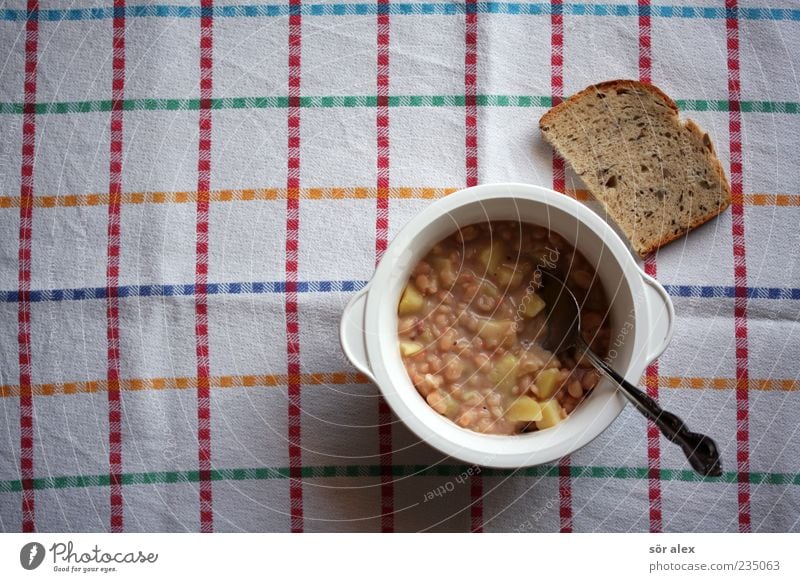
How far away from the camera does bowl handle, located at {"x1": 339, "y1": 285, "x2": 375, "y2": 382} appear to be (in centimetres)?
79

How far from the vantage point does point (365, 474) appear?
3.06ft

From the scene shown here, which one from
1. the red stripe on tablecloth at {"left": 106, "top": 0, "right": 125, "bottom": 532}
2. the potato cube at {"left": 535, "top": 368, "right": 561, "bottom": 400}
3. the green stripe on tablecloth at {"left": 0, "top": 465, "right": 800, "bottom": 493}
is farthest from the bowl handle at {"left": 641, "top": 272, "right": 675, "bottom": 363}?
the red stripe on tablecloth at {"left": 106, "top": 0, "right": 125, "bottom": 532}

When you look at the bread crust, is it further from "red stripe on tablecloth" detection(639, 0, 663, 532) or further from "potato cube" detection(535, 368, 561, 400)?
"potato cube" detection(535, 368, 561, 400)

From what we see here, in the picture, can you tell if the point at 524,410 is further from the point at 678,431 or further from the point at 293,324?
the point at 293,324

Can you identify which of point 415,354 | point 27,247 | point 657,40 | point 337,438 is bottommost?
point 337,438

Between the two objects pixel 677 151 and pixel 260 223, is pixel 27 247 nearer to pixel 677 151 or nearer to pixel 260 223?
pixel 260 223

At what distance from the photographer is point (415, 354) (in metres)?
0.84

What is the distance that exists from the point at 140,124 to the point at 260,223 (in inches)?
7.9

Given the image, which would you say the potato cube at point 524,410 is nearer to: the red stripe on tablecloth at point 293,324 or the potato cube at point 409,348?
the potato cube at point 409,348

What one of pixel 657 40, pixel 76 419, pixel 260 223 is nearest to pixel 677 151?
pixel 657 40

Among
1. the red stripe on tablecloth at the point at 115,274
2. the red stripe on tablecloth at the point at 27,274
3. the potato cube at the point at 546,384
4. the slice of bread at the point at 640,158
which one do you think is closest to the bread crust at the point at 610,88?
the slice of bread at the point at 640,158

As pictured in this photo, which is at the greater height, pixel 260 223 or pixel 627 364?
pixel 260 223

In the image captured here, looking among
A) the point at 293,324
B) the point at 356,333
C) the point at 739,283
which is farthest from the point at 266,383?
the point at 739,283

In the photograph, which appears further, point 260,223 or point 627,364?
point 260,223
